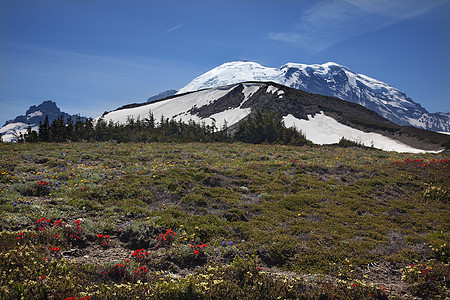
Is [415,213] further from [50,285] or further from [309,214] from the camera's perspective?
[50,285]

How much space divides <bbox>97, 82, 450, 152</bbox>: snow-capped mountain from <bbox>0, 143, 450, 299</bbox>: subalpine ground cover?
46.3 metres

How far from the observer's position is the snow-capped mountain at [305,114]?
61500 millimetres

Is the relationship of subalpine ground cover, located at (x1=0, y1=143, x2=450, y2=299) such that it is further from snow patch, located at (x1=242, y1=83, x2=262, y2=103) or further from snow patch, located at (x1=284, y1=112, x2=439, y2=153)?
snow patch, located at (x1=242, y1=83, x2=262, y2=103)

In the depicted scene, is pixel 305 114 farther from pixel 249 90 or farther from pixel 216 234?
pixel 216 234

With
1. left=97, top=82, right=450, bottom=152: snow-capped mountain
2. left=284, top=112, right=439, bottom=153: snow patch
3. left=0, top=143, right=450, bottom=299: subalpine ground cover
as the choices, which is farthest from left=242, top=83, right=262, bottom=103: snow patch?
left=0, top=143, right=450, bottom=299: subalpine ground cover

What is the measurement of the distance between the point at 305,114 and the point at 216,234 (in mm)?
74178

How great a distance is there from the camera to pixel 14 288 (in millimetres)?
5234

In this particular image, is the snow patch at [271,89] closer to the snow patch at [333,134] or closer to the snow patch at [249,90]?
the snow patch at [249,90]

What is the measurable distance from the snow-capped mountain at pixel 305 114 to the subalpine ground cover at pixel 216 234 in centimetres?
4634

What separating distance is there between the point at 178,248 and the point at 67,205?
5.53m

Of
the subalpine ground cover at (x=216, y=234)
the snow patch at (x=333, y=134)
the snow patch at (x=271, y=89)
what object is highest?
the snow patch at (x=271, y=89)

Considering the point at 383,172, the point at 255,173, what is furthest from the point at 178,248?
the point at 383,172

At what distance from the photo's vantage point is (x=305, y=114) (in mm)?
78750

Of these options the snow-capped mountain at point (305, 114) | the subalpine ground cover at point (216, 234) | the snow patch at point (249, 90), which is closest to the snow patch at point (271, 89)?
the snow-capped mountain at point (305, 114)
